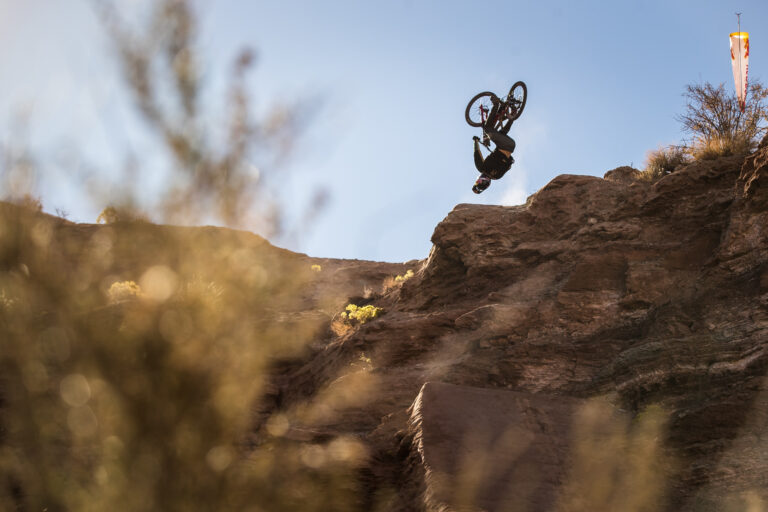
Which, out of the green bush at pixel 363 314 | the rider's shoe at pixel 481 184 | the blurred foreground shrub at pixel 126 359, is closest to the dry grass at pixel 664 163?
the rider's shoe at pixel 481 184

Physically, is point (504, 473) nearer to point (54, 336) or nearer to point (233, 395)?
point (233, 395)

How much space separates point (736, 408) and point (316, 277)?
18916 millimetres

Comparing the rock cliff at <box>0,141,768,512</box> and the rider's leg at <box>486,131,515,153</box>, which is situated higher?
the rider's leg at <box>486,131,515,153</box>

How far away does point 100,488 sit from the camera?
13.4 feet

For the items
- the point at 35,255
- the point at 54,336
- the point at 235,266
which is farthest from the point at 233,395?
the point at 35,255

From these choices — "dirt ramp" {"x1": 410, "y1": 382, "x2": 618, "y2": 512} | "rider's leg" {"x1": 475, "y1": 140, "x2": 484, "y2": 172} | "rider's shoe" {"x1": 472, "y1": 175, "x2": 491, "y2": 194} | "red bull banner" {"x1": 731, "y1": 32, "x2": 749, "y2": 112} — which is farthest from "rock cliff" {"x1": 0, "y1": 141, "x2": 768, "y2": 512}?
"red bull banner" {"x1": 731, "y1": 32, "x2": 749, "y2": 112}

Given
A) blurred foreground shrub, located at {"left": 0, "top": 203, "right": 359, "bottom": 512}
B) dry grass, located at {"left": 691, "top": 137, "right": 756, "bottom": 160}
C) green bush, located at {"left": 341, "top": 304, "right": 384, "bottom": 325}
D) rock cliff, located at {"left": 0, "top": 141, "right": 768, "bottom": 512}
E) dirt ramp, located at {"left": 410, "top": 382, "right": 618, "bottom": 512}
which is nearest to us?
blurred foreground shrub, located at {"left": 0, "top": 203, "right": 359, "bottom": 512}

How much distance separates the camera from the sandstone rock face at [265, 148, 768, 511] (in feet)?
32.5

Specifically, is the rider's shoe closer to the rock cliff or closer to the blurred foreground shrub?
the rock cliff

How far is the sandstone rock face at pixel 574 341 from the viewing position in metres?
9.91

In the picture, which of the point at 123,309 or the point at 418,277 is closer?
the point at 123,309

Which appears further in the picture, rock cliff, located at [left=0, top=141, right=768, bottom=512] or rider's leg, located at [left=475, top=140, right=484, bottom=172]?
rider's leg, located at [left=475, top=140, right=484, bottom=172]

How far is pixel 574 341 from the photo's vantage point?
13930 millimetres

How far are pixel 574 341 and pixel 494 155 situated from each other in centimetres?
691
